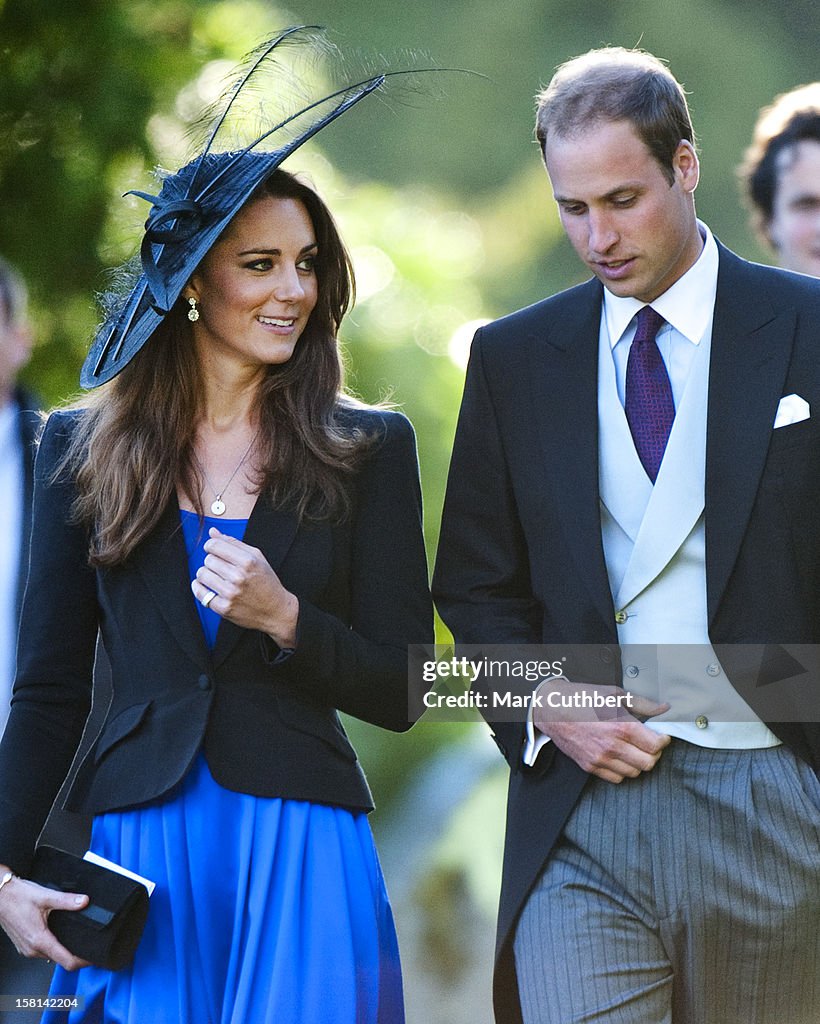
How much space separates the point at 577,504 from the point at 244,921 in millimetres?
730

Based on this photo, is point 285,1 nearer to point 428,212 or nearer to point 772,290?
point 428,212

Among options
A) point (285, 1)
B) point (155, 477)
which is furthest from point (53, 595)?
point (285, 1)

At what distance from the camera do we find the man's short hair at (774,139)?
3.24 metres

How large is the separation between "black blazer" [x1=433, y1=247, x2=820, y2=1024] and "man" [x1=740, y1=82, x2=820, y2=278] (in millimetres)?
808

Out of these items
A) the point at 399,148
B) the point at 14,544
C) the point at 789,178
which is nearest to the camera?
the point at 14,544

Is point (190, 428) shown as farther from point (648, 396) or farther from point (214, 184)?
point (648, 396)

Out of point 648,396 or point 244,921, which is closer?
point 244,921

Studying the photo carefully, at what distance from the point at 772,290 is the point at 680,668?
0.56 metres

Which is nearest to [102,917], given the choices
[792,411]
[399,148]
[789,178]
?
[792,411]

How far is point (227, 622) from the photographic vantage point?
2.26 m

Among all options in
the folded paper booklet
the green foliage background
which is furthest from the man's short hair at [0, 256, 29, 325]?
the folded paper booklet

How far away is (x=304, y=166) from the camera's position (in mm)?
3602

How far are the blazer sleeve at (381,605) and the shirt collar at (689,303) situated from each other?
1.21 ft

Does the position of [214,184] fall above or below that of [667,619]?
above
